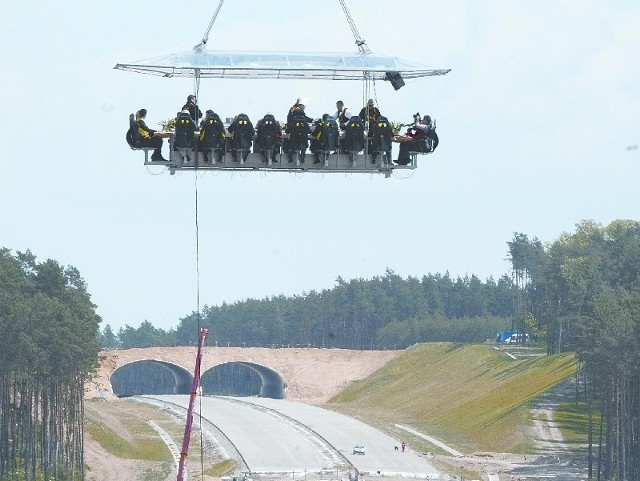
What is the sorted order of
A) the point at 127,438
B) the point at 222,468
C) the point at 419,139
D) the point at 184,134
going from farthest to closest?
the point at 127,438, the point at 222,468, the point at 419,139, the point at 184,134

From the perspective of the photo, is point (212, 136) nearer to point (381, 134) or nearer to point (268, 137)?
Answer: point (268, 137)

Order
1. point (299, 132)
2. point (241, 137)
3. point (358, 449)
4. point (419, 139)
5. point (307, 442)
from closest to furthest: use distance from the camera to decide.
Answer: point (241, 137) → point (299, 132) → point (419, 139) → point (358, 449) → point (307, 442)

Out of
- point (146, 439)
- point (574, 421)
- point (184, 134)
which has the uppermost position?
point (184, 134)

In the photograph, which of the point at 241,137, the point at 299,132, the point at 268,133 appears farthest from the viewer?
the point at 299,132

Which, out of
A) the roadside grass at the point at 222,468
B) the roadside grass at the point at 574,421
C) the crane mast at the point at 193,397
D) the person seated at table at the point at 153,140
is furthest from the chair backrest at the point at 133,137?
the roadside grass at the point at 574,421

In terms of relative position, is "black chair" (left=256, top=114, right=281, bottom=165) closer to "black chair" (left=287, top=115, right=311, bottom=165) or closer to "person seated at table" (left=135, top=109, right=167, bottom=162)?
"black chair" (left=287, top=115, right=311, bottom=165)

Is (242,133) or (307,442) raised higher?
(242,133)

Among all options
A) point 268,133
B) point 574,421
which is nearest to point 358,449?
point 574,421

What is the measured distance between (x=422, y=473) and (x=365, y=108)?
288 ft

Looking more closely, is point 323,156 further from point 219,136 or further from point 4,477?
point 4,477

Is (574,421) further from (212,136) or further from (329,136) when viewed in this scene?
(212,136)

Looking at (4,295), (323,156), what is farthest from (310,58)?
(4,295)

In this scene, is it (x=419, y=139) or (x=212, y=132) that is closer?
(x=212, y=132)

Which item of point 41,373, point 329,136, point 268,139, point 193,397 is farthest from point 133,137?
point 41,373
